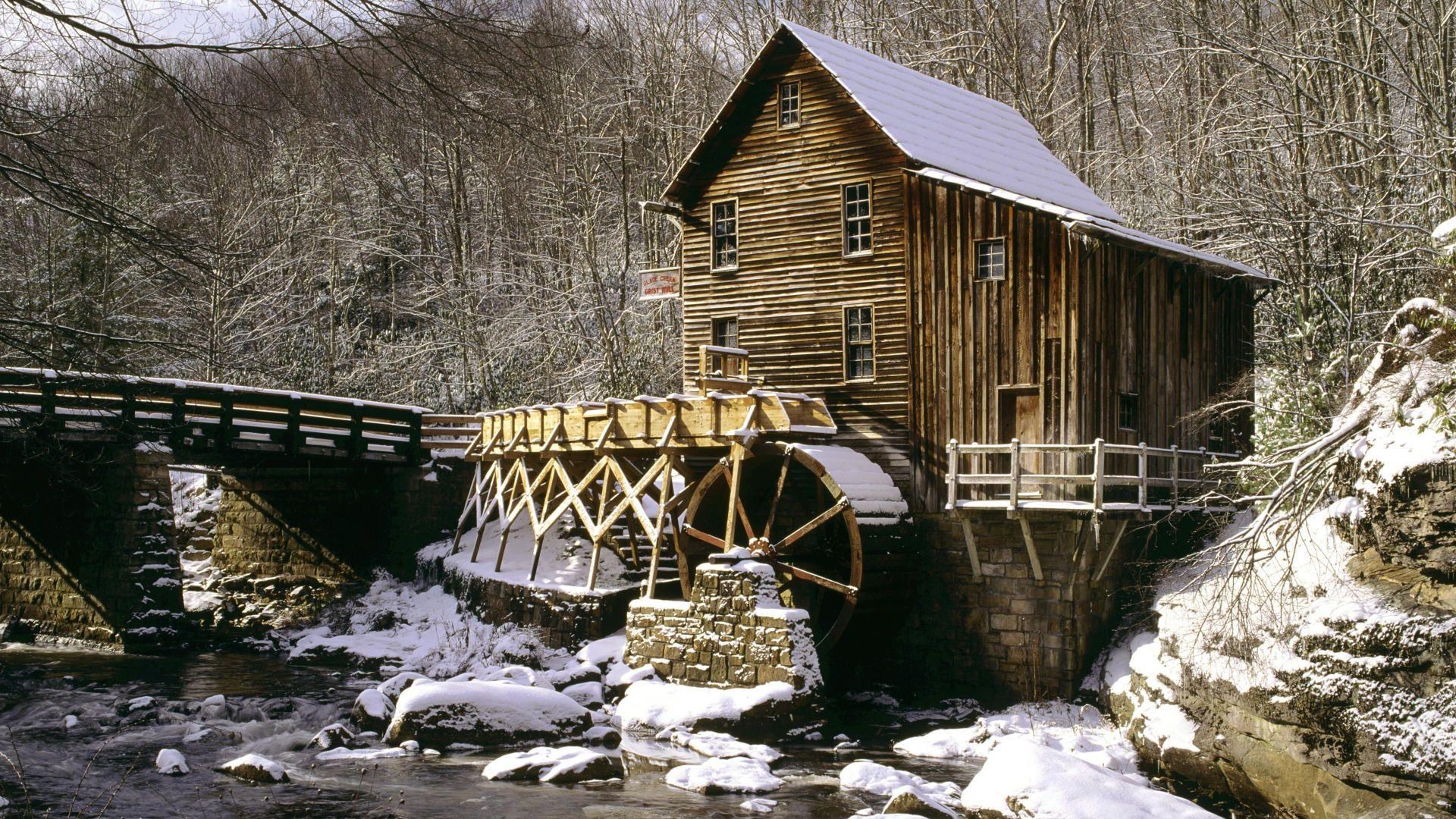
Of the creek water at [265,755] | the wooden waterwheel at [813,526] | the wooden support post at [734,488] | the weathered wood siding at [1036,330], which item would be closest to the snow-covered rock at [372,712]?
the creek water at [265,755]

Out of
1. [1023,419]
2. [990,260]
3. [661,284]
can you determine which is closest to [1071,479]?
[1023,419]

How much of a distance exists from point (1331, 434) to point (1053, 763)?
4178 mm

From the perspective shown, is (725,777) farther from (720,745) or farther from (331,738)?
(331,738)

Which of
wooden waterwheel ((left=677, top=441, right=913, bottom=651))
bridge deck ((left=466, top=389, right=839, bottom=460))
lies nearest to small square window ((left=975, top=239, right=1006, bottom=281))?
bridge deck ((left=466, top=389, right=839, bottom=460))

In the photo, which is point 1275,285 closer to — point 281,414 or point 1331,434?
point 1331,434

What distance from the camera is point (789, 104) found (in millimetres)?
20172

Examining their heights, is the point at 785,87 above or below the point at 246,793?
above

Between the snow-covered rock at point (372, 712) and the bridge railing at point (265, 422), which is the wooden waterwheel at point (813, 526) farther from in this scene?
the bridge railing at point (265, 422)

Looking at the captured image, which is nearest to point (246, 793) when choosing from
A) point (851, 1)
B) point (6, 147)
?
point (6, 147)

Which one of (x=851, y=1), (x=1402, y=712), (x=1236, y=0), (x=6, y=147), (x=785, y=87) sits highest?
(x=851, y=1)

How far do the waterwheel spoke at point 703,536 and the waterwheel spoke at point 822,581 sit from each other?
1.13 m

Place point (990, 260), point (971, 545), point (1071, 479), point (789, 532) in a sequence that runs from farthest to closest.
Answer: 1. point (789, 532)
2. point (990, 260)
3. point (971, 545)
4. point (1071, 479)

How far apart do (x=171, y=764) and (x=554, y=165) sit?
20425 millimetres

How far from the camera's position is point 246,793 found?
470 inches
